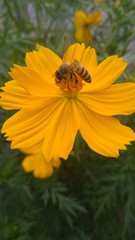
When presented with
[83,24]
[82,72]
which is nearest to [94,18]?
[83,24]

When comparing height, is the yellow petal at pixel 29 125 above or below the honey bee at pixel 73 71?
below

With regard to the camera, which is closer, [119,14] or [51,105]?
[51,105]

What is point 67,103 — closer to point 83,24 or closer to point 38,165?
point 38,165

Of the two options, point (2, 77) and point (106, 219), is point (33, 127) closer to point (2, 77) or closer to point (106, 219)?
point (2, 77)

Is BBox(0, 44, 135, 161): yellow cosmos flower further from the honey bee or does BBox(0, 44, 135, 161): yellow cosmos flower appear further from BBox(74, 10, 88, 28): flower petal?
BBox(74, 10, 88, 28): flower petal

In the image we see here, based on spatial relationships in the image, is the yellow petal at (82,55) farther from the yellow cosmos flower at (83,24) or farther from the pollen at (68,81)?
the yellow cosmos flower at (83,24)

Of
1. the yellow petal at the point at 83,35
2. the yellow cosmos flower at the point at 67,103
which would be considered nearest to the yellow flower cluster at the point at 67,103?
the yellow cosmos flower at the point at 67,103

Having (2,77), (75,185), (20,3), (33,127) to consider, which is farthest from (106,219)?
(20,3)
